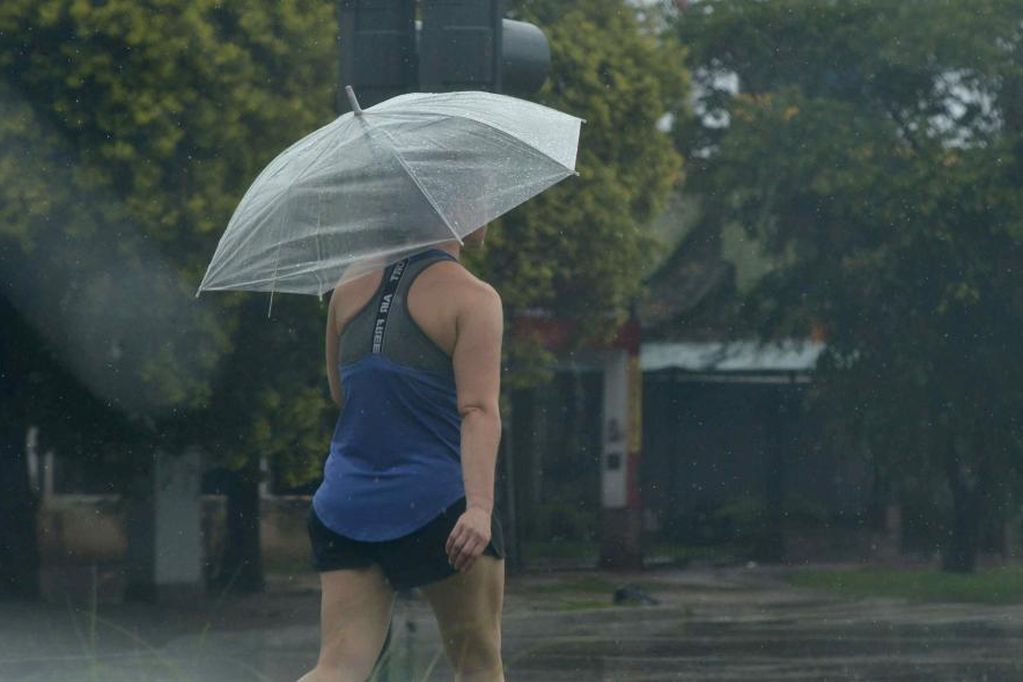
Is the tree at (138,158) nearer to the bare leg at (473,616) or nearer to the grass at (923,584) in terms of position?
the grass at (923,584)

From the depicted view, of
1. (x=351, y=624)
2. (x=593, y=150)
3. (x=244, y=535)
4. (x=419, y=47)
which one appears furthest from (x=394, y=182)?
(x=244, y=535)

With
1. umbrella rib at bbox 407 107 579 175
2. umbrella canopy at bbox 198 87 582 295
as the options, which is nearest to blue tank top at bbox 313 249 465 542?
umbrella canopy at bbox 198 87 582 295

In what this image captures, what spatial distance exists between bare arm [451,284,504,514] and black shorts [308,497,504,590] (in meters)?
0.09

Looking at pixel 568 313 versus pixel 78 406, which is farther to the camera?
pixel 568 313

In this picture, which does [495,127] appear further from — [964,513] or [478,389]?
[964,513]

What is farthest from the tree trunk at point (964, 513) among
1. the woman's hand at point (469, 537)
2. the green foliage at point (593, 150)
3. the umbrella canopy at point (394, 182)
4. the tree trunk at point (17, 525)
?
the woman's hand at point (469, 537)

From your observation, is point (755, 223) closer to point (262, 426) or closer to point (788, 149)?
point (788, 149)

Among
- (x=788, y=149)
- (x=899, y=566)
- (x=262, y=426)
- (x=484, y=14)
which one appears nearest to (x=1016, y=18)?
(x=788, y=149)

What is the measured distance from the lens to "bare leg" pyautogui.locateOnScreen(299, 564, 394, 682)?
432 centimetres

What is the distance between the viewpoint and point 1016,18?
17.9 m

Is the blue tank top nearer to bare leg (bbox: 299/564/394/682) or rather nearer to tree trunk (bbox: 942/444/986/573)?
bare leg (bbox: 299/564/394/682)

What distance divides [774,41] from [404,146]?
1532 cm

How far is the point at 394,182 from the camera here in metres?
4.58

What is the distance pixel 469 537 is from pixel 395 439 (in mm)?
304
